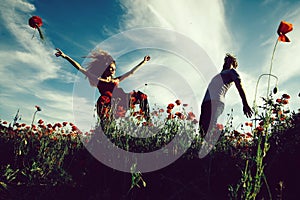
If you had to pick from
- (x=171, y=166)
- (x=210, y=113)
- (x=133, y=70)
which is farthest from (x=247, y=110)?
(x=133, y=70)

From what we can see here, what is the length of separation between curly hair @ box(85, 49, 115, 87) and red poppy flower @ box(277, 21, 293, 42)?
409 cm

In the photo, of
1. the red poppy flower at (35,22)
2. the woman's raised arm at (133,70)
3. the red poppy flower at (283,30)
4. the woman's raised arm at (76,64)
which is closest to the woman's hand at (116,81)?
the woman's raised arm at (133,70)

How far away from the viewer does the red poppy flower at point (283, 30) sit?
184 cm

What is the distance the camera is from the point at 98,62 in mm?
5594

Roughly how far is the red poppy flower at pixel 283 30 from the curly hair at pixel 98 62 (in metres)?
4.09

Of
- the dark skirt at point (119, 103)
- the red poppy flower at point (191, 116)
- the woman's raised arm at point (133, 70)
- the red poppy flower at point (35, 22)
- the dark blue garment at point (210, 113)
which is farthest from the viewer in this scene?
the woman's raised arm at point (133, 70)

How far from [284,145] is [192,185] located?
107cm

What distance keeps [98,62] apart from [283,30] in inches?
173

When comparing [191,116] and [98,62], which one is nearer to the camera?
[191,116]

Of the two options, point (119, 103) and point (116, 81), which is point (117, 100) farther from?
point (116, 81)

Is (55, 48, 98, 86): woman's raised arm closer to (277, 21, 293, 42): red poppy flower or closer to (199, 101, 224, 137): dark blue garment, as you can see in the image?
(199, 101, 224, 137): dark blue garment

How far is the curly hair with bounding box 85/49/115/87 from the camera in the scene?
5490 millimetres

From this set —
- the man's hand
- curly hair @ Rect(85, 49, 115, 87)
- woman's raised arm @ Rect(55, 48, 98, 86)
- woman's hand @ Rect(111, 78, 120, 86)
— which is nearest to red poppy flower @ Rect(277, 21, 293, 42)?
the man's hand

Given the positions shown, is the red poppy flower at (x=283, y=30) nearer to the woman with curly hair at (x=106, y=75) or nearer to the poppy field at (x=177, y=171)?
the poppy field at (x=177, y=171)
